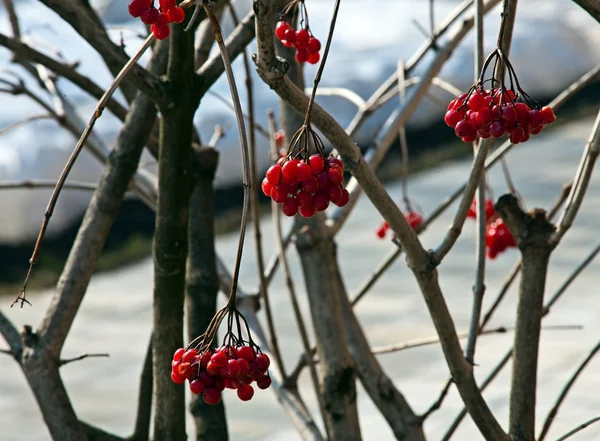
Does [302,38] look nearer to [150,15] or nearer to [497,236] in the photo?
[150,15]

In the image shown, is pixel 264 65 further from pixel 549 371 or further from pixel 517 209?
pixel 549 371

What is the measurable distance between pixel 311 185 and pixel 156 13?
0.21 meters

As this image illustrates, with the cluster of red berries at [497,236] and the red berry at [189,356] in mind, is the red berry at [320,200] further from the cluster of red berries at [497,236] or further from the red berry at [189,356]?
the cluster of red berries at [497,236]

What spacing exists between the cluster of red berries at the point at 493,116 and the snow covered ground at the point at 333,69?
11.0 ft

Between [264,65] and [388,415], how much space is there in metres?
0.77

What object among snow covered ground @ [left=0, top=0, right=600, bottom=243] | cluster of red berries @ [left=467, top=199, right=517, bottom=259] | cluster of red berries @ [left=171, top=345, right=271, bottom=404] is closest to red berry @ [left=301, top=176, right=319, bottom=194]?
cluster of red berries @ [left=171, top=345, right=271, bottom=404]

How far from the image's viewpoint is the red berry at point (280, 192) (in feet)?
2.49

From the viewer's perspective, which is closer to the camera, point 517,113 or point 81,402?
point 517,113

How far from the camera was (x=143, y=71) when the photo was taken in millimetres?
991

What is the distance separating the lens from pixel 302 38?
111cm

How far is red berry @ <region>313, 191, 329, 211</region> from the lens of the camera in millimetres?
751

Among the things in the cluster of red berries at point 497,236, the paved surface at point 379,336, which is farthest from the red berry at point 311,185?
the paved surface at point 379,336

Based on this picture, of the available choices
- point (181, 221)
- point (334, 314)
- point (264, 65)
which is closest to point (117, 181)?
point (181, 221)

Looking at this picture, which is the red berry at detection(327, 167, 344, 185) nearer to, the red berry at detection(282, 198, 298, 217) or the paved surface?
the red berry at detection(282, 198, 298, 217)
